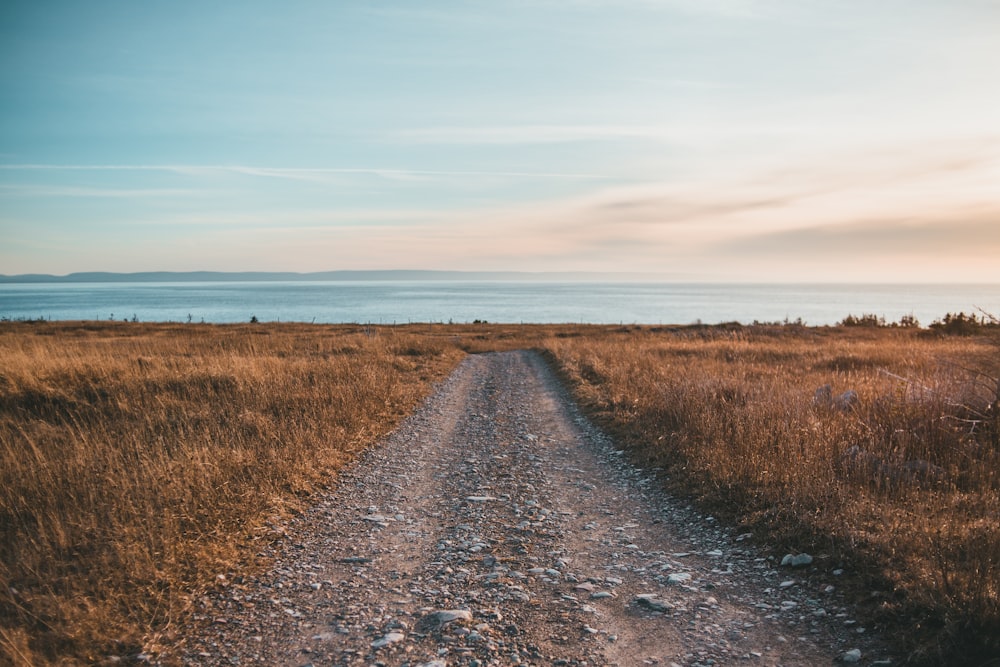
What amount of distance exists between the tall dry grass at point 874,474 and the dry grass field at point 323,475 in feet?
0.09

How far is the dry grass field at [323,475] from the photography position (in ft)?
15.3

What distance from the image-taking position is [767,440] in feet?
29.6

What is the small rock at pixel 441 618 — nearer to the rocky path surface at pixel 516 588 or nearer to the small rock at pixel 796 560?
the rocky path surface at pixel 516 588

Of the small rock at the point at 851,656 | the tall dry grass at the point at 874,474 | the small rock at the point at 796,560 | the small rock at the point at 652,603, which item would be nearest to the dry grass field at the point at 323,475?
the tall dry grass at the point at 874,474

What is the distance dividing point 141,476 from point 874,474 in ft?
32.8

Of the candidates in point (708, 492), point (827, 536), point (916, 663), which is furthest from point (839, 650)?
point (708, 492)

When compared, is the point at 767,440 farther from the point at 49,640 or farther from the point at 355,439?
the point at 49,640

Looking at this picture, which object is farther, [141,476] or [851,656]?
[141,476]

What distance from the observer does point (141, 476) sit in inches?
293

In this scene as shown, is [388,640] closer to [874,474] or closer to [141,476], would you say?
[141,476]

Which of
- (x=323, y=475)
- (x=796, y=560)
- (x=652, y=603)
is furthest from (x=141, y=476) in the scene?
(x=796, y=560)

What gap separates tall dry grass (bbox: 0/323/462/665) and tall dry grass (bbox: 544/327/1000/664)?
6012 millimetres

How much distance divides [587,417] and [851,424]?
607 cm

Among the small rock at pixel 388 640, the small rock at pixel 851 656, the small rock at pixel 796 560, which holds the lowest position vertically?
the small rock at pixel 388 640
